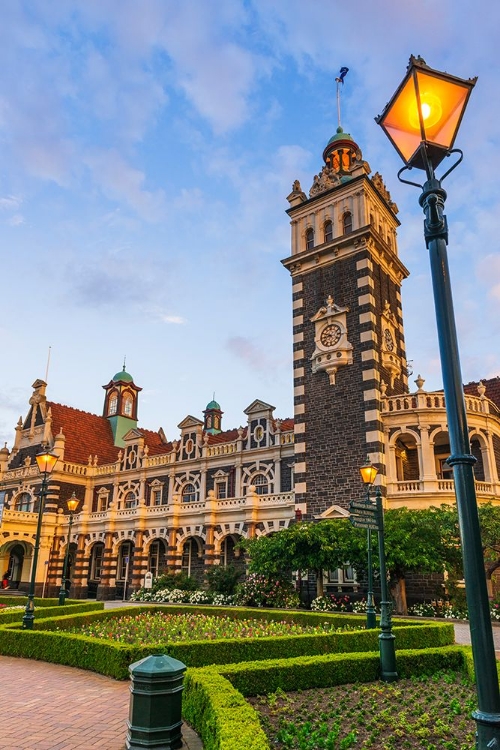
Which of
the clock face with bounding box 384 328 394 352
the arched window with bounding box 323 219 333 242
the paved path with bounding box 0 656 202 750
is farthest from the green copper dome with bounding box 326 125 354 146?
the paved path with bounding box 0 656 202 750

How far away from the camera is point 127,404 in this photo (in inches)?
2245

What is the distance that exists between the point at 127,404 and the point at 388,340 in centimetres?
3267

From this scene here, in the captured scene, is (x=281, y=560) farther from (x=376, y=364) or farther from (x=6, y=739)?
(x=6, y=739)

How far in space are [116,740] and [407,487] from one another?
22.2m

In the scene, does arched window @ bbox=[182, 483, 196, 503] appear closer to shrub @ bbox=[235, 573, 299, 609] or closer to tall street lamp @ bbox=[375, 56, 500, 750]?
shrub @ bbox=[235, 573, 299, 609]

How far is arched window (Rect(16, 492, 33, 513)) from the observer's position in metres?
46.4

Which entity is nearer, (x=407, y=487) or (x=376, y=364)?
(x=407, y=487)

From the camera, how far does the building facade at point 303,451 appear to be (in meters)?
28.7

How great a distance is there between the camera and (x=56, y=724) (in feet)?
27.7

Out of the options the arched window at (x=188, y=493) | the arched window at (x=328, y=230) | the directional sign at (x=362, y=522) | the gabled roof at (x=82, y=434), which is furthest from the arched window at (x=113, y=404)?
the directional sign at (x=362, y=522)

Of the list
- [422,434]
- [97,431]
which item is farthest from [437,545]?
[97,431]

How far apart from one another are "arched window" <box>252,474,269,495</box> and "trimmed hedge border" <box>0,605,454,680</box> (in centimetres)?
2042

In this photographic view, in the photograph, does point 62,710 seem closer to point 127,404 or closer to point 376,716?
point 376,716

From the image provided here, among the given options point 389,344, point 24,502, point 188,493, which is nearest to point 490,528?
point 389,344
